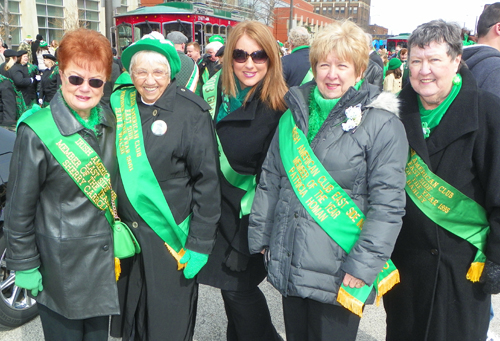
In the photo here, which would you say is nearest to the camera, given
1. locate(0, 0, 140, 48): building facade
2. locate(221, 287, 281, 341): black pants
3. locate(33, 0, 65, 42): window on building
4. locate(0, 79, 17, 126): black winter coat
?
locate(221, 287, 281, 341): black pants

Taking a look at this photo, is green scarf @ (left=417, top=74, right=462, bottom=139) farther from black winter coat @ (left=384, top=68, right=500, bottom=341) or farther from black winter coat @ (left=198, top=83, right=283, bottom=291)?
black winter coat @ (left=198, top=83, right=283, bottom=291)

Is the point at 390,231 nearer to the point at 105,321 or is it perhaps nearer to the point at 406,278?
the point at 406,278

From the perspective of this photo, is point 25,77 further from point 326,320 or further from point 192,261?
point 326,320

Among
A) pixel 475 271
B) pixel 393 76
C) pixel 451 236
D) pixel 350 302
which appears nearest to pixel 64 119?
pixel 350 302

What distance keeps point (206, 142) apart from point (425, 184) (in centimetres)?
107

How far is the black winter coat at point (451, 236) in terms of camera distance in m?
1.91

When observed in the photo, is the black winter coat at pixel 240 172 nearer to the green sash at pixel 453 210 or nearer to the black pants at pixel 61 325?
the black pants at pixel 61 325

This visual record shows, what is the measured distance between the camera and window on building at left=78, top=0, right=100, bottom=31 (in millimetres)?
27484

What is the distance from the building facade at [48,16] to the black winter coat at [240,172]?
832 inches

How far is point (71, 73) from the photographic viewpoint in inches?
77.0

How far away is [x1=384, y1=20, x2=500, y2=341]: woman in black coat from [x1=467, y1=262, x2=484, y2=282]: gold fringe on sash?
2 cm

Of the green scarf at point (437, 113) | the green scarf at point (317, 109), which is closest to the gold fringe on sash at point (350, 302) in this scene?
the green scarf at point (317, 109)

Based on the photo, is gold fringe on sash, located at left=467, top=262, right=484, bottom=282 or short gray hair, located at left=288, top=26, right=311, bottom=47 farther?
short gray hair, located at left=288, top=26, right=311, bottom=47

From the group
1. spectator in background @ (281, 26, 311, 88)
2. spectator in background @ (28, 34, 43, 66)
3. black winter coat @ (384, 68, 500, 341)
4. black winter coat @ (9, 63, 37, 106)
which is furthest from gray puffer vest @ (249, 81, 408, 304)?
spectator in background @ (28, 34, 43, 66)
